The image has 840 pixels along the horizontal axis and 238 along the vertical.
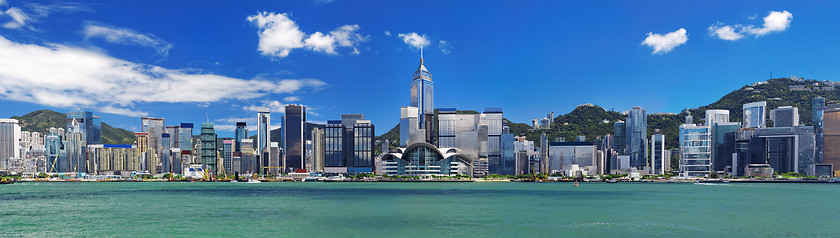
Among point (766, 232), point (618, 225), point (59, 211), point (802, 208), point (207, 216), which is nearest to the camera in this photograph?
point (766, 232)

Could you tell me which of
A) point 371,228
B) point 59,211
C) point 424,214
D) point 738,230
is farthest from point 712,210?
point 59,211

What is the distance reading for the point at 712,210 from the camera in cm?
6938

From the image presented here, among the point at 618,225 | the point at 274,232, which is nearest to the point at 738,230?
the point at 618,225

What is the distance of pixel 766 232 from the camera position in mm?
47562

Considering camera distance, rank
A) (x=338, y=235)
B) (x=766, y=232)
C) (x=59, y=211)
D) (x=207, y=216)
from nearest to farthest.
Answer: (x=338, y=235) → (x=766, y=232) → (x=207, y=216) → (x=59, y=211)

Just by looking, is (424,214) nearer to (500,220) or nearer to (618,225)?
(500,220)

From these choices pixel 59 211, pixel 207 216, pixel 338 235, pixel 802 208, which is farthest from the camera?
pixel 802 208

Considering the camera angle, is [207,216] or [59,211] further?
[59,211]

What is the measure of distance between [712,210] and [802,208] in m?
13.8

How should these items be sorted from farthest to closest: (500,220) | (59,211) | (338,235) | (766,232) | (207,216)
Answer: (59,211) < (207,216) < (500,220) < (766,232) < (338,235)

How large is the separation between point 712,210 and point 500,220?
102 ft

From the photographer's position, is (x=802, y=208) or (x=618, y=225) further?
(x=802, y=208)

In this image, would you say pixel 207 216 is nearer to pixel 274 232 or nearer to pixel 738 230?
pixel 274 232

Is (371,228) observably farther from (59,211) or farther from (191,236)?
(59,211)
